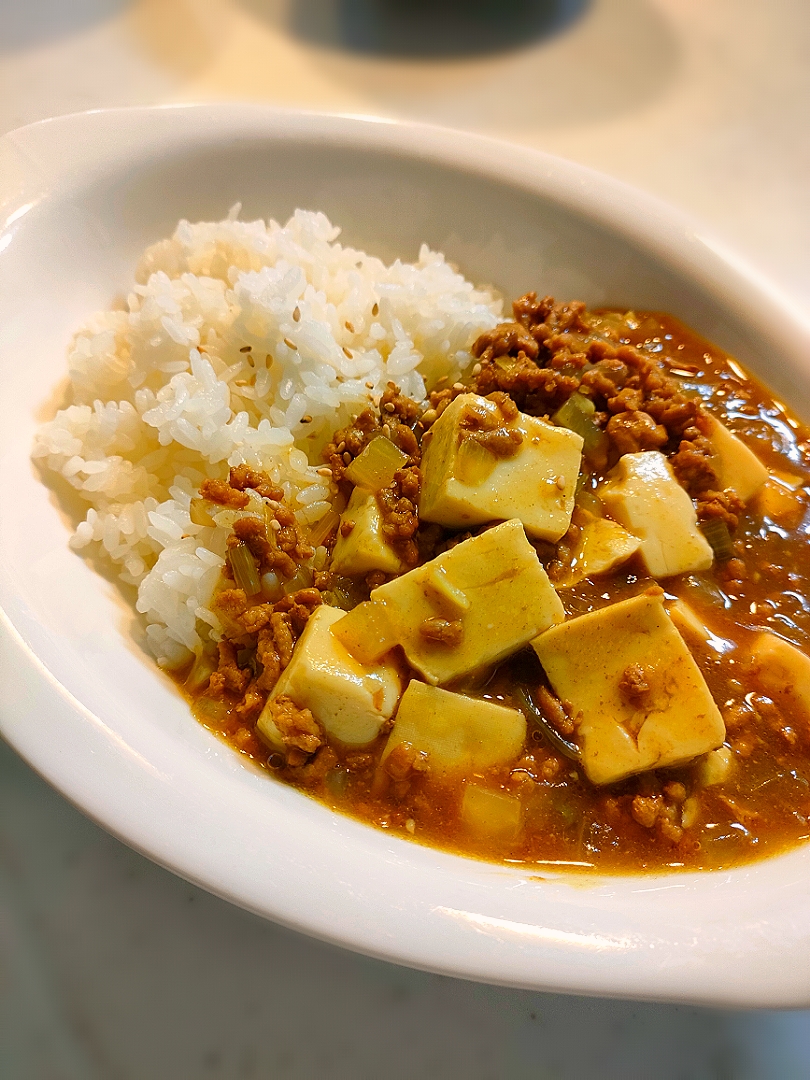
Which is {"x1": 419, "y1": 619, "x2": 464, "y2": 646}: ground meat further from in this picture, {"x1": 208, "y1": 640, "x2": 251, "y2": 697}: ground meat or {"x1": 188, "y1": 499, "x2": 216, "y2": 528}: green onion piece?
{"x1": 188, "y1": 499, "x2": 216, "y2": 528}: green onion piece

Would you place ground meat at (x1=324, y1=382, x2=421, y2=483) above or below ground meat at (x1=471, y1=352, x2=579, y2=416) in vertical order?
below

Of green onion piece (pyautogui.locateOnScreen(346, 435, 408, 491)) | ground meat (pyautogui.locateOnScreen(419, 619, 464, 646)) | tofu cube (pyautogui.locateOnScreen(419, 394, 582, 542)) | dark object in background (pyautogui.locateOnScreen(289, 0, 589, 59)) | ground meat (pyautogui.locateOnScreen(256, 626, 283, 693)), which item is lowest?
ground meat (pyautogui.locateOnScreen(256, 626, 283, 693))

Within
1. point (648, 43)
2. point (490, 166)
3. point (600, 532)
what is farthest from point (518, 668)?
point (648, 43)

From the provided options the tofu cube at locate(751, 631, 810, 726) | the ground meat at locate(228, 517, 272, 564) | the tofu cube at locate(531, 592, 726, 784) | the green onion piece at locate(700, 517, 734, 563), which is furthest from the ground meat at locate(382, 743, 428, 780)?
the green onion piece at locate(700, 517, 734, 563)

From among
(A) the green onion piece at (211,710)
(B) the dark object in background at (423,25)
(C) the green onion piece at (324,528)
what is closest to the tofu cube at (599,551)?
(C) the green onion piece at (324,528)

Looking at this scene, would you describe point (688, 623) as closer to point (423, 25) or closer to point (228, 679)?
point (228, 679)

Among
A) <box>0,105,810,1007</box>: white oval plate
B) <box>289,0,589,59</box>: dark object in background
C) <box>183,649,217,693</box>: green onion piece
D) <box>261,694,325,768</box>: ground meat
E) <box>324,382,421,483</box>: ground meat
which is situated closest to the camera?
<box>0,105,810,1007</box>: white oval plate

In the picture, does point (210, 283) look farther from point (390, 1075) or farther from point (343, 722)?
point (390, 1075)
